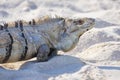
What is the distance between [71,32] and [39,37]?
0.69 metres

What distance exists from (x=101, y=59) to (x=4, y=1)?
30.7 feet

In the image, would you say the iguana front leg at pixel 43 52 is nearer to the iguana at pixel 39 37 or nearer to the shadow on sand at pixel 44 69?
the iguana at pixel 39 37

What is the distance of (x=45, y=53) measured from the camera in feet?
24.8

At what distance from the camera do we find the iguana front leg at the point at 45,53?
24.7ft

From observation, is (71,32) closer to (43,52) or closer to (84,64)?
(43,52)

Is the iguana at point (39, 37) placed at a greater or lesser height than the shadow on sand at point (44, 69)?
greater

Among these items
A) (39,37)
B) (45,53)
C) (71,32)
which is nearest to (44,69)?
(45,53)

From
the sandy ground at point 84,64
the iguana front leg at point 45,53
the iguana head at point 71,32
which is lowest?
the sandy ground at point 84,64

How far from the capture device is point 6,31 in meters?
7.27

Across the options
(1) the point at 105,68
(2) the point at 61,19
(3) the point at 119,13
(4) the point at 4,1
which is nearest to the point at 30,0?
(4) the point at 4,1

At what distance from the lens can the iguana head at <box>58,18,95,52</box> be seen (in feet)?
26.3

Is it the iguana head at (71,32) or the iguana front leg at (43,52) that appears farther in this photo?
the iguana head at (71,32)

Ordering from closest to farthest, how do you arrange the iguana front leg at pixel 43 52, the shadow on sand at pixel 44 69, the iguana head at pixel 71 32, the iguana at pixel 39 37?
the shadow on sand at pixel 44 69 < the iguana at pixel 39 37 < the iguana front leg at pixel 43 52 < the iguana head at pixel 71 32

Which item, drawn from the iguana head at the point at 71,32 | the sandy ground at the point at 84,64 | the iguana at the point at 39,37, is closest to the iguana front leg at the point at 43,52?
the iguana at the point at 39,37
